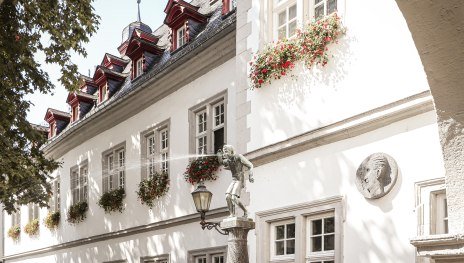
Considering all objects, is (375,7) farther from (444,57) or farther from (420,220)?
(444,57)

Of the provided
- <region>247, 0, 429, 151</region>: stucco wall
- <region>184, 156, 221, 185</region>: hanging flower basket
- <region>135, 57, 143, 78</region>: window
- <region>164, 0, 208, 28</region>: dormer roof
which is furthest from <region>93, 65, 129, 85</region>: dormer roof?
<region>247, 0, 429, 151</region>: stucco wall

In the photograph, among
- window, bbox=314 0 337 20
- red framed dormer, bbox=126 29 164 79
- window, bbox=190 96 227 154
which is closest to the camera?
window, bbox=314 0 337 20

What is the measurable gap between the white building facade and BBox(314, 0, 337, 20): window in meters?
0.02

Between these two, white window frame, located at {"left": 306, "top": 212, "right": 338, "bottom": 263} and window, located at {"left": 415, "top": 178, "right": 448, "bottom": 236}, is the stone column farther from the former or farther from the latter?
window, located at {"left": 415, "top": 178, "right": 448, "bottom": 236}

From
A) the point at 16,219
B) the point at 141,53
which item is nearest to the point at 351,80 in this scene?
the point at 141,53

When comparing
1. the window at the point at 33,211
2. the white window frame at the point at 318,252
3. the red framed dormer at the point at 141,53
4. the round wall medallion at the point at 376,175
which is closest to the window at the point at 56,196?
the window at the point at 33,211

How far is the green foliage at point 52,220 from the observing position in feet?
71.6

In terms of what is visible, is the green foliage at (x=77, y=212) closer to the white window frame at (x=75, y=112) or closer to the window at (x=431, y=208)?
the white window frame at (x=75, y=112)

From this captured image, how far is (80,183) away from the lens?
20578 millimetres

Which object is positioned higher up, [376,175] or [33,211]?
[376,175]

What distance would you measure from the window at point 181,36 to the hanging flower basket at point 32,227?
33.9 ft

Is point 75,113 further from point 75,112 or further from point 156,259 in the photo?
point 156,259

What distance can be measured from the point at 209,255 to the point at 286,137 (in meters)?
4.30

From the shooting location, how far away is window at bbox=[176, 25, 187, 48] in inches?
645
